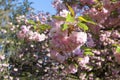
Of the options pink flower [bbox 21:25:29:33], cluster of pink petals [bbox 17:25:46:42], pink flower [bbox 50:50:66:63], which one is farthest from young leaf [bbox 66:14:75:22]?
pink flower [bbox 21:25:29:33]

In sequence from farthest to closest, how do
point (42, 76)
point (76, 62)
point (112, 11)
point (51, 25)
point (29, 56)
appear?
point (29, 56) < point (42, 76) < point (112, 11) < point (76, 62) < point (51, 25)

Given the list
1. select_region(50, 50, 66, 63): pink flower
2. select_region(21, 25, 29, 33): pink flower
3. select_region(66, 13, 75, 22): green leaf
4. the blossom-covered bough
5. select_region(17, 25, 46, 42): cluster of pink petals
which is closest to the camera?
select_region(66, 13, 75, 22): green leaf

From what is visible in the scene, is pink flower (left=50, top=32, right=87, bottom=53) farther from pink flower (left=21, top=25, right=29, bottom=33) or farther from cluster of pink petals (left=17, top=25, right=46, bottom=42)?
pink flower (left=21, top=25, right=29, bottom=33)

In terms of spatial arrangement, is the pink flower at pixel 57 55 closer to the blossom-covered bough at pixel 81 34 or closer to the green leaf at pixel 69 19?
the blossom-covered bough at pixel 81 34

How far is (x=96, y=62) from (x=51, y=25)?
22.0ft

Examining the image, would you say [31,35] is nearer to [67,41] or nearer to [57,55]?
[57,55]

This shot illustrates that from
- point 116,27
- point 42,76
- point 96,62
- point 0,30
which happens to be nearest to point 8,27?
point 0,30

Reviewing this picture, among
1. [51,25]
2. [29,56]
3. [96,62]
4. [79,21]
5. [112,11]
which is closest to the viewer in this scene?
[79,21]

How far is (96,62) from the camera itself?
9.77m

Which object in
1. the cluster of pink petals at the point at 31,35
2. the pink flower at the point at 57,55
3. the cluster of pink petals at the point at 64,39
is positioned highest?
the cluster of pink petals at the point at 31,35

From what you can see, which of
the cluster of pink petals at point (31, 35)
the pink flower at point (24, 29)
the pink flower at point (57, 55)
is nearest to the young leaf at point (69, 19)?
the pink flower at point (57, 55)

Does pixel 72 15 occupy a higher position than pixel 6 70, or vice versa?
pixel 6 70

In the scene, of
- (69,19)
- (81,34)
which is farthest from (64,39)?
(69,19)

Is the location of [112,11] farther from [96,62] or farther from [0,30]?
[0,30]
